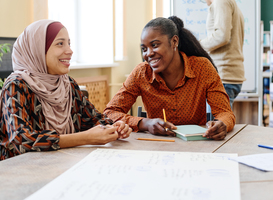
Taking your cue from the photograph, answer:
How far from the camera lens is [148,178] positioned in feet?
2.48

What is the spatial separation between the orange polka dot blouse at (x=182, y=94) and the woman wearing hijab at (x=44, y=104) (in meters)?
0.22

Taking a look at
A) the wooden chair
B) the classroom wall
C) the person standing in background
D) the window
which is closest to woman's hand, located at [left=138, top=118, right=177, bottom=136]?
the person standing in background

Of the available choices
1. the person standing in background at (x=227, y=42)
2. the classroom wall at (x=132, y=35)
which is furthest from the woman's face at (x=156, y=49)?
the classroom wall at (x=132, y=35)

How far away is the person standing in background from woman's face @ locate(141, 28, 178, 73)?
939 mm

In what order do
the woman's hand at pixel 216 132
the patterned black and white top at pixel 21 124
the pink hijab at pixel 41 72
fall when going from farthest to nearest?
the pink hijab at pixel 41 72, the woman's hand at pixel 216 132, the patterned black and white top at pixel 21 124

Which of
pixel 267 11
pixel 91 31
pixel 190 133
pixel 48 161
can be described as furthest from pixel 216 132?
pixel 267 11

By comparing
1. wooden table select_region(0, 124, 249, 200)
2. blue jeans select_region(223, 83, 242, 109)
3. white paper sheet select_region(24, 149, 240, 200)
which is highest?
blue jeans select_region(223, 83, 242, 109)

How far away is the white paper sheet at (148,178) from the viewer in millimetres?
658

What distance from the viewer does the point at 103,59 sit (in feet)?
12.2

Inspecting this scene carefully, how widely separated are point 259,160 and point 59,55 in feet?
3.01

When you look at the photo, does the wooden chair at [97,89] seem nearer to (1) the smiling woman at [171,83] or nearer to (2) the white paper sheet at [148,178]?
(1) the smiling woman at [171,83]

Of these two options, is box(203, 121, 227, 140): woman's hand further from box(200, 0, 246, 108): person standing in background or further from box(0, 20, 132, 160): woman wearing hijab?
box(200, 0, 246, 108): person standing in background

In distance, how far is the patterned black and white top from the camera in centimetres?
108

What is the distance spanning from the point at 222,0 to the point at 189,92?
1090 mm
